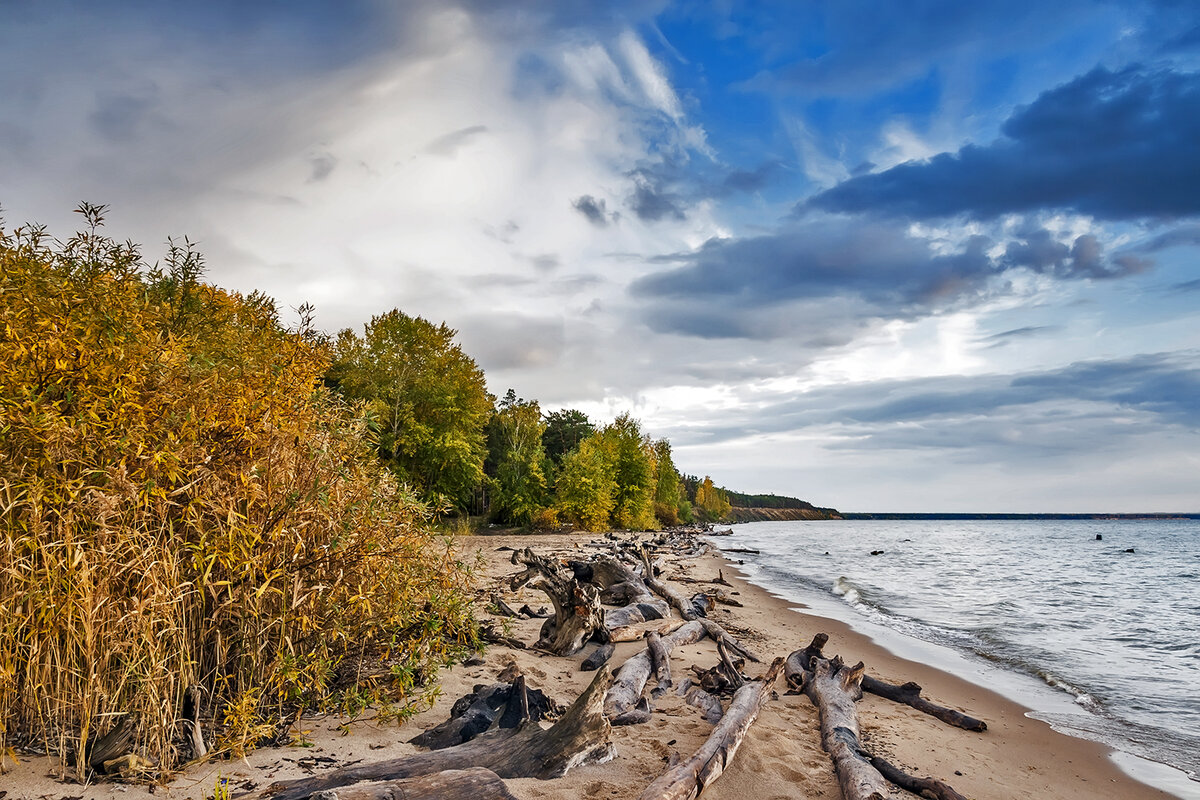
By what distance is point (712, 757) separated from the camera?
189 inches

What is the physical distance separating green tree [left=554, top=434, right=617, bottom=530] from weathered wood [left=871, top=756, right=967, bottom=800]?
3848 centimetres

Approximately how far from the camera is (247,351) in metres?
5.41

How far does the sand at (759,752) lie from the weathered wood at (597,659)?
0.39 ft

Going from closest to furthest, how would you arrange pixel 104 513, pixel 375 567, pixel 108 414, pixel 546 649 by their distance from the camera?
pixel 104 513, pixel 108 414, pixel 375 567, pixel 546 649

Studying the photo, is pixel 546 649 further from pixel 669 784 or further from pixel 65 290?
pixel 65 290

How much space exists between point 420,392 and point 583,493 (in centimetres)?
1487

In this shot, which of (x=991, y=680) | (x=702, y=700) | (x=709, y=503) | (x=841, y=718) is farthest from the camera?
(x=709, y=503)

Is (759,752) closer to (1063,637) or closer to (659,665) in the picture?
(659,665)

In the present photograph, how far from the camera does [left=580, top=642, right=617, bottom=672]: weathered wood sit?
26.6 feet

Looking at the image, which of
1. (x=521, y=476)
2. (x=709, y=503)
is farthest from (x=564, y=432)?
(x=709, y=503)

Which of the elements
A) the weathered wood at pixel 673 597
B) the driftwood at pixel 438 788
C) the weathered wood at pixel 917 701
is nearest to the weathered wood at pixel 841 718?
the weathered wood at pixel 917 701

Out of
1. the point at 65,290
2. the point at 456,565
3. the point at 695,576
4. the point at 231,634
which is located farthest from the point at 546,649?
the point at 695,576

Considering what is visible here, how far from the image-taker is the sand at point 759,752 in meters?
4.31

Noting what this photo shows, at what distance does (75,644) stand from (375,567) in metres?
1.94
